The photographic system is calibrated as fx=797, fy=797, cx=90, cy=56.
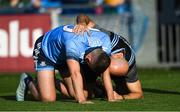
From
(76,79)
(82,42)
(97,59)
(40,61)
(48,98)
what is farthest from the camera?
(40,61)

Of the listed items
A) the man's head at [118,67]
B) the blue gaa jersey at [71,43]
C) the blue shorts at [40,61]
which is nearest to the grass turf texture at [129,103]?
the man's head at [118,67]

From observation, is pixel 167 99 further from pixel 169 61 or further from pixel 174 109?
pixel 169 61

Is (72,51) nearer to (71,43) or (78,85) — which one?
(71,43)

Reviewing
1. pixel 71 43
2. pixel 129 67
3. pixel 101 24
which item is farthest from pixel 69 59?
pixel 101 24

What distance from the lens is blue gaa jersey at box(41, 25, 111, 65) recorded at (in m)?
11.0

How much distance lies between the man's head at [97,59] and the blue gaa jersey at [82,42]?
0.09m

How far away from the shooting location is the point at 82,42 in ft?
36.1

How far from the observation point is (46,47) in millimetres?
11859

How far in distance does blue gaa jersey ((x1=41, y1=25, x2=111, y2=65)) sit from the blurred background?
7961 mm

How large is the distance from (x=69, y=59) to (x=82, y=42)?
0.99 ft

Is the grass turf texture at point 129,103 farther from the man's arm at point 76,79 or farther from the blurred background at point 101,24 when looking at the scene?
the blurred background at point 101,24

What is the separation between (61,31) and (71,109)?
162 centimetres

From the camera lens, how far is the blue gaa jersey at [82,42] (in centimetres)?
1096

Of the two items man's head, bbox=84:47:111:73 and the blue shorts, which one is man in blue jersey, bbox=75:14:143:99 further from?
man's head, bbox=84:47:111:73
